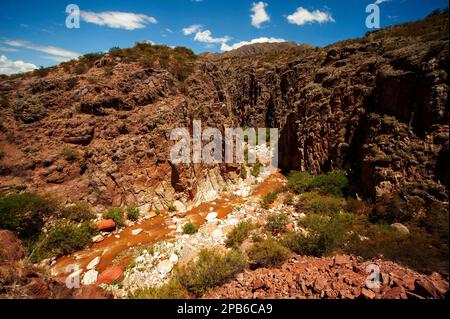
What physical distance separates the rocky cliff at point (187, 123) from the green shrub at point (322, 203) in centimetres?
123

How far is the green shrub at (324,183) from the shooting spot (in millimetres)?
11164

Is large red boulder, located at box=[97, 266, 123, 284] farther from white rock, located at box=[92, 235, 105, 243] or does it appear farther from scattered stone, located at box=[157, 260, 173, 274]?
white rock, located at box=[92, 235, 105, 243]

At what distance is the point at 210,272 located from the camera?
5.49 m

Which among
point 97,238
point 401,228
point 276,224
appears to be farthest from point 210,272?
point 401,228

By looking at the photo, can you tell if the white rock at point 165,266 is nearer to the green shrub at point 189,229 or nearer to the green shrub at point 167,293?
the green shrub at point 167,293

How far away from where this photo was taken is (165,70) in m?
13.8

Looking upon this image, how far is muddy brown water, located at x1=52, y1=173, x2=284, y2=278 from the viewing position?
7488 millimetres

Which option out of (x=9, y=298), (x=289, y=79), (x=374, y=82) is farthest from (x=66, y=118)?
(x=289, y=79)

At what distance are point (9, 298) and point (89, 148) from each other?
8.06 metres

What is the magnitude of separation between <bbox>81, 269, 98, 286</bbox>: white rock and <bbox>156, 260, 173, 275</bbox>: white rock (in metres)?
1.86

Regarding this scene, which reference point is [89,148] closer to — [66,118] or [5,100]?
[66,118]

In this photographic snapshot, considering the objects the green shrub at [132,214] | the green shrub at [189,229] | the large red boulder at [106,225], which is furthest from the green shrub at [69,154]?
the green shrub at [189,229]

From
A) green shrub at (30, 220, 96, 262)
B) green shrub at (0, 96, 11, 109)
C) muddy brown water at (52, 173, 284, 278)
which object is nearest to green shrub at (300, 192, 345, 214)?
muddy brown water at (52, 173, 284, 278)

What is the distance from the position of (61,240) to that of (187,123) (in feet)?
26.0
